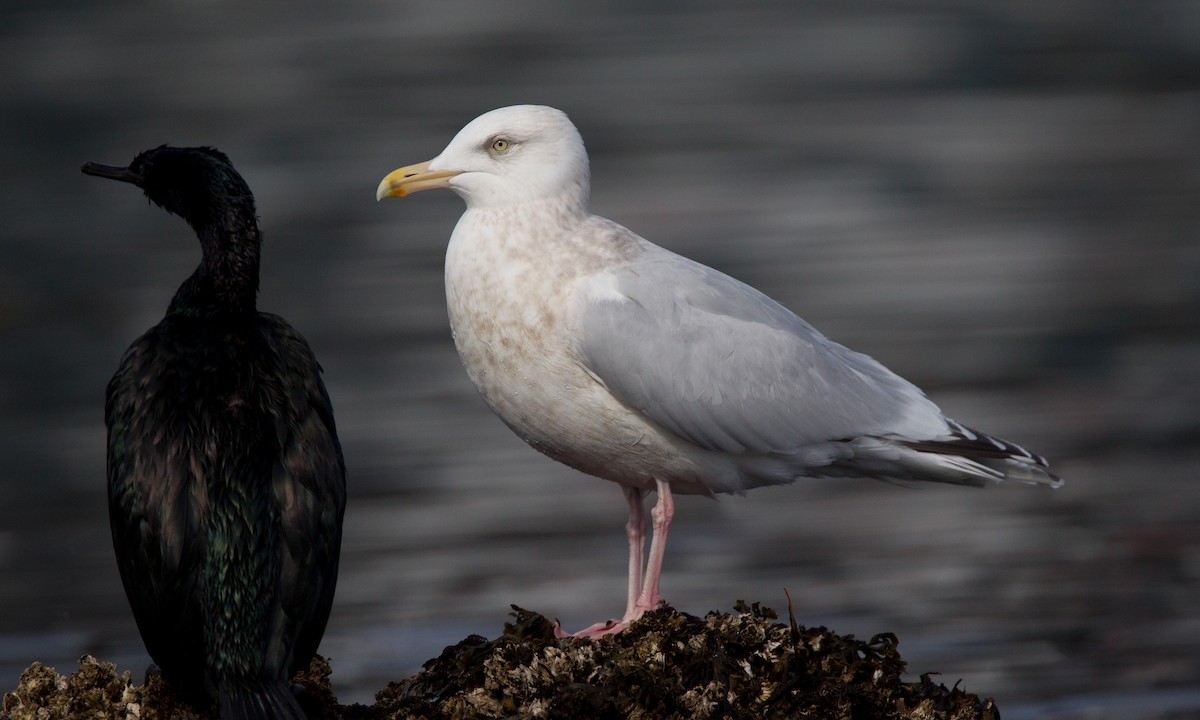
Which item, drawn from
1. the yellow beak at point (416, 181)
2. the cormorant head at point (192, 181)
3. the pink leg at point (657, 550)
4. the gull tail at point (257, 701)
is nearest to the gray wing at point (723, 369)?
the pink leg at point (657, 550)

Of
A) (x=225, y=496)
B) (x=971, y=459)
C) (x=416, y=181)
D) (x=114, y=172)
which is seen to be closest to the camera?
(x=225, y=496)

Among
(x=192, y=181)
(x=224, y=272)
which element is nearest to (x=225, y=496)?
(x=224, y=272)

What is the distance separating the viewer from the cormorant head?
14.0ft

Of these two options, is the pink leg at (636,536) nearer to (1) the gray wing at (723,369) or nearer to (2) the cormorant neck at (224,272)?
(1) the gray wing at (723,369)

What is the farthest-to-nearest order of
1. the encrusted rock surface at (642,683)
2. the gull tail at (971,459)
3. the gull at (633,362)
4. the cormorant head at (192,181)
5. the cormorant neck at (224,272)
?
1. the gull tail at (971,459)
2. the gull at (633,362)
3. the cormorant head at (192,181)
4. the cormorant neck at (224,272)
5. the encrusted rock surface at (642,683)

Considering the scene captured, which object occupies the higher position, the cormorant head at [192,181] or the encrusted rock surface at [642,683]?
the cormorant head at [192,181]

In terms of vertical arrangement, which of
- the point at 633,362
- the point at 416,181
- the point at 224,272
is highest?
the point at 416,181

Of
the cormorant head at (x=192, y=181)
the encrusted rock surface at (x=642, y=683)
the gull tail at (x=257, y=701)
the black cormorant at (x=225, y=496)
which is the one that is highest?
the cormorant head at (x=192, y=181)

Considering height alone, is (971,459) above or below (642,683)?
above

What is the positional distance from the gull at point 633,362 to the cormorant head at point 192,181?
20.1 inches

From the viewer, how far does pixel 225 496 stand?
3855 mm

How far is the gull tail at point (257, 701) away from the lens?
3.72 m

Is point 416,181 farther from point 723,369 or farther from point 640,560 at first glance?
point 640,560

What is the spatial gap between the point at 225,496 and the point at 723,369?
1.56 metres
